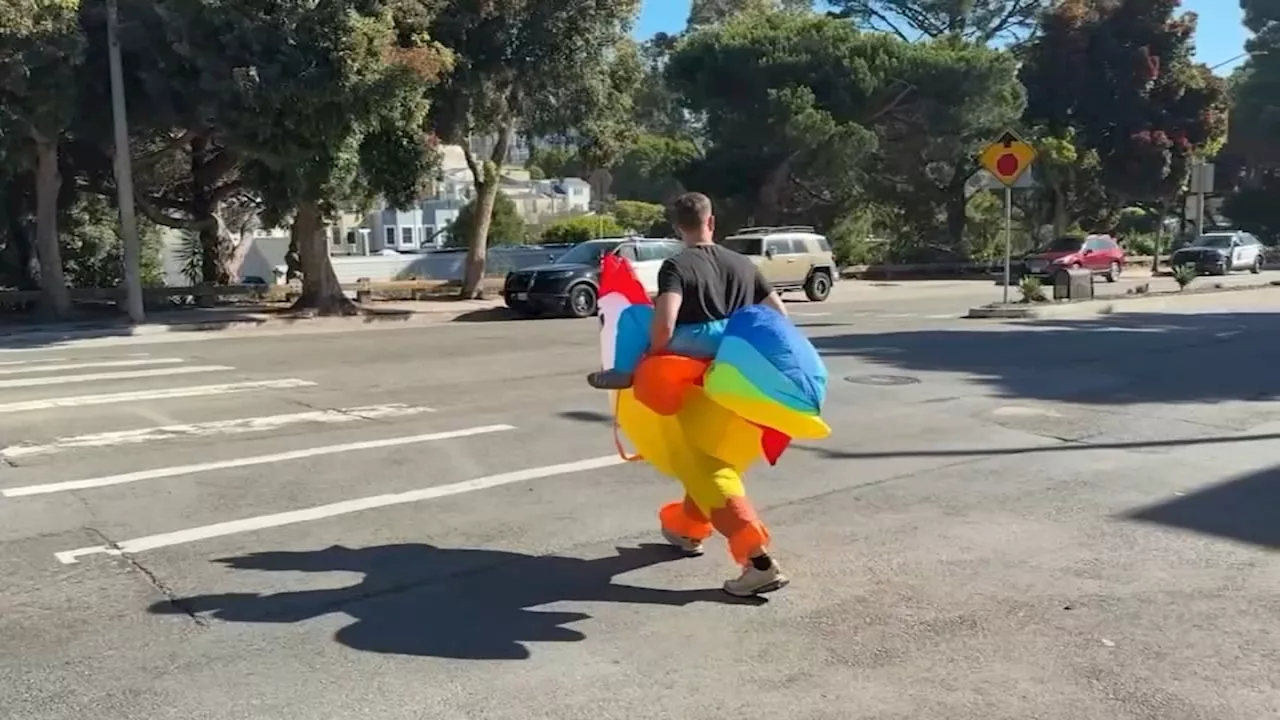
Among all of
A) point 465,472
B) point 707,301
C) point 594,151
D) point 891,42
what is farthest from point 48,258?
point 891,42

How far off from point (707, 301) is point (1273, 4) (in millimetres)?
70150

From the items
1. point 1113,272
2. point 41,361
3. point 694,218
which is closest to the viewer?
point 694,218

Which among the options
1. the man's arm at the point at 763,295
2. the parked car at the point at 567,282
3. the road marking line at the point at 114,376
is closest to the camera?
the man's arm at the point at 763,295

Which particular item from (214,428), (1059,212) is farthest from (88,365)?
(1059,212)

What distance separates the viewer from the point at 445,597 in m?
5.46

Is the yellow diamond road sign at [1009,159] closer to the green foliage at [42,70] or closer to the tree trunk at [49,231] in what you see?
the green foliage at [42,70]

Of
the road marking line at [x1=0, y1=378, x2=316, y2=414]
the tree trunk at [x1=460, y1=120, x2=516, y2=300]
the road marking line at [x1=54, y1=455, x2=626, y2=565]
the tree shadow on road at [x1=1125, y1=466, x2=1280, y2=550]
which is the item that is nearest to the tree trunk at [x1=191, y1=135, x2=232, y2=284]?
the tree trunk at [x1=460, y1=120, x2=516, y2=300]

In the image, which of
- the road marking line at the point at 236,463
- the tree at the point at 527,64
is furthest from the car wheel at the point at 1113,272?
the road marking line at the point at 236,463

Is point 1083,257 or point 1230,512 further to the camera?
point 1083,257

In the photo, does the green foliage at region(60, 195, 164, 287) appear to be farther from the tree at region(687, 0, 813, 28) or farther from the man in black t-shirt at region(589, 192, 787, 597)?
the tree at region(687, 0, 813, 28)

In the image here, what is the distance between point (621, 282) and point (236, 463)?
158 inches

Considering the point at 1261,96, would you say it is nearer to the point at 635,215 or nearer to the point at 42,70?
the point at 635,215

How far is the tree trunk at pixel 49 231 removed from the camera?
2172 centimetres

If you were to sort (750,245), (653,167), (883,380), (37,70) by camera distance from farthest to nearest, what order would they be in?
(653,167) → (750,245) → (37,70) → (883,380)
